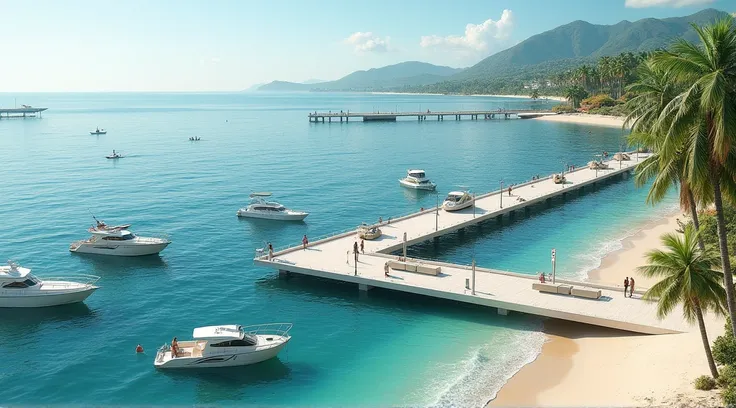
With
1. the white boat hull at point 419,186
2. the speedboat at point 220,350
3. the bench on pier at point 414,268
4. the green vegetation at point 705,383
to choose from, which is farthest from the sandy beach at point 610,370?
the white boat hull at point 419,186

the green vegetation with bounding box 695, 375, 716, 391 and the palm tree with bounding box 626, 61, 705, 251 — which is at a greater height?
the palm tree with bounding box 626, 61, 705, 251

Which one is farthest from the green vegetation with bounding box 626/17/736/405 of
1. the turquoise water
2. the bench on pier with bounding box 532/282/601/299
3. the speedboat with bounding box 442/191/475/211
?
the speedboat with bounding box 442/191/475/211

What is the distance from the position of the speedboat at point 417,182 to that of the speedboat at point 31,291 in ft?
171

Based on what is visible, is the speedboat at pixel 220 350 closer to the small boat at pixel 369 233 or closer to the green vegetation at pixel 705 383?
the green vegetation at pixel 705 383

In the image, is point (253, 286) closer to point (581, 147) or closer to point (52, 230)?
point (52, 230)

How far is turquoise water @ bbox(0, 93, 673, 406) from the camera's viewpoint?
31750mm

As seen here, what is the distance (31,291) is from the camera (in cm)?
4144

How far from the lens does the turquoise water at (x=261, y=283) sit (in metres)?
31.8

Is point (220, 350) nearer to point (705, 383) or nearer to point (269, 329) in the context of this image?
point (269, 329)

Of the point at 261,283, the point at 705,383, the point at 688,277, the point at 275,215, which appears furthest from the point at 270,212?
the point at 688,277

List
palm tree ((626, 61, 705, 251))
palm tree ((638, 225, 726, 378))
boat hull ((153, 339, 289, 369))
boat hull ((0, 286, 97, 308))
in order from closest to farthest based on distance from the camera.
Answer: palm tree ((638, 225, 726, 378))
palm tree ((626, 61, 705, 251))
boat hull ((153, 339, 289, 369))
boat hull ((0, 286, 97, 308))

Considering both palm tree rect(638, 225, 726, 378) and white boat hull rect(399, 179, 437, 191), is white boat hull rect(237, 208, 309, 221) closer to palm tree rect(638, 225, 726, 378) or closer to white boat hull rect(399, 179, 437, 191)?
white boat hull rect(399, 179, 437, 191)

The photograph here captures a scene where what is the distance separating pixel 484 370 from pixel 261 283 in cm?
2079

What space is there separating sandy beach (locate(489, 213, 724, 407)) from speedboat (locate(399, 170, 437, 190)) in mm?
49483
